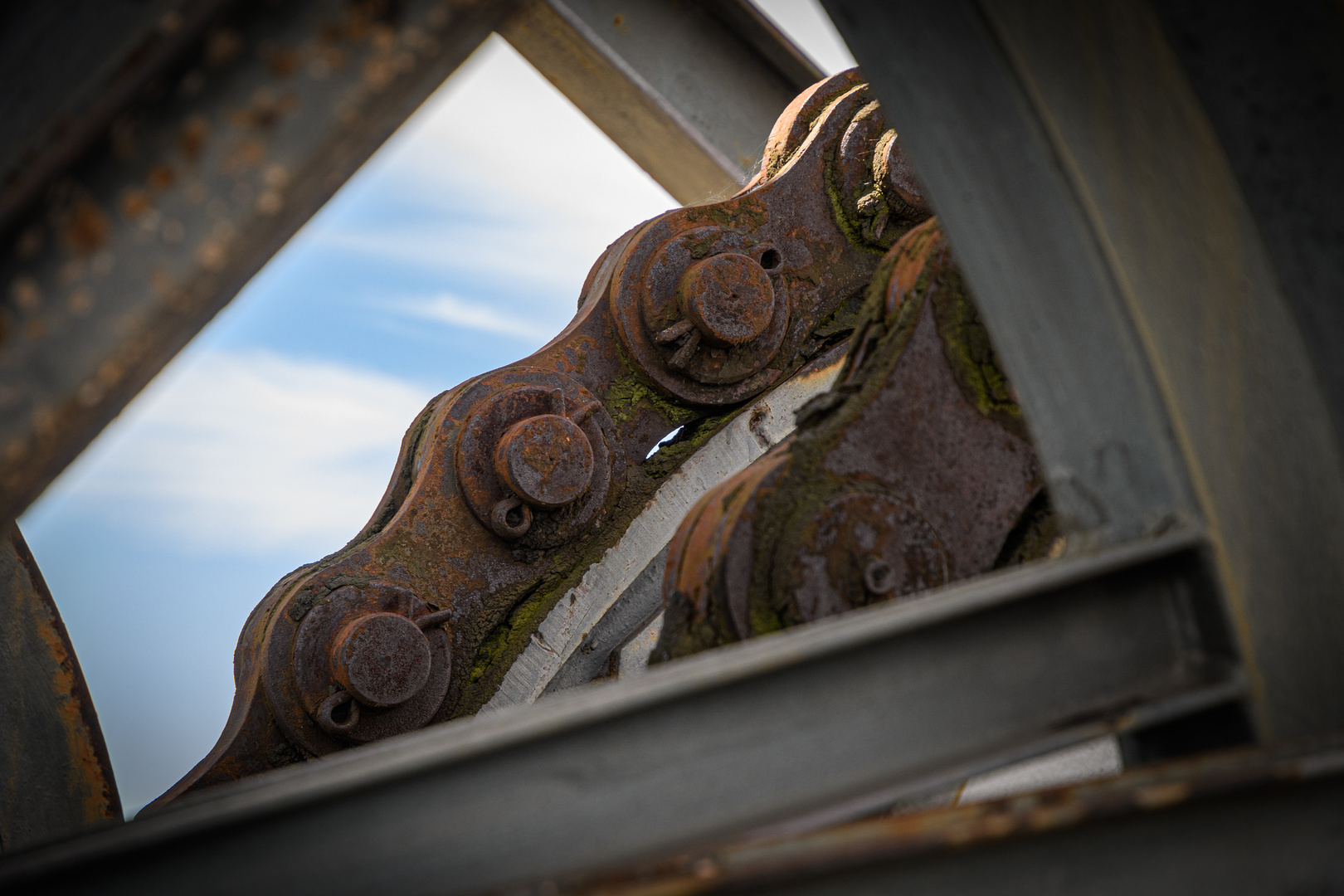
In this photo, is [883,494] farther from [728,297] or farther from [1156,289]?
[728,297]

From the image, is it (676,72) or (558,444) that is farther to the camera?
(676,72)

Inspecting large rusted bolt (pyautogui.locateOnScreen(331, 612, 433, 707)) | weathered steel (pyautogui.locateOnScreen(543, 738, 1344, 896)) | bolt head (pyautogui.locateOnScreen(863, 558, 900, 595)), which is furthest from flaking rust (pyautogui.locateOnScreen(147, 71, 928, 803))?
weathered steel (pyautogui.locateOnScreen(543, 738, 1344, 896))

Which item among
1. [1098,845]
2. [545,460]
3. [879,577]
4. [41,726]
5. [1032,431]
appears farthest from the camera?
[545,460]

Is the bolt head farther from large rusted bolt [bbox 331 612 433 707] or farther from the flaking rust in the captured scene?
large rusted bolt [bbox 331 612 433 707]

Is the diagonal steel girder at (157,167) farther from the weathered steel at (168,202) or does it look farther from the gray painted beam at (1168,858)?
the gray painted beam at (1168,858)

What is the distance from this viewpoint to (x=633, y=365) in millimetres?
2318

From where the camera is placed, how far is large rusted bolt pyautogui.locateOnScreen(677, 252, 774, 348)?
2.14 meters

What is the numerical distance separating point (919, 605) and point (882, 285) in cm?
76

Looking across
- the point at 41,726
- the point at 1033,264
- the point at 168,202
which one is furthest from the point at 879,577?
the point at 41,726

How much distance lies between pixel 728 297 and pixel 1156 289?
1.26m

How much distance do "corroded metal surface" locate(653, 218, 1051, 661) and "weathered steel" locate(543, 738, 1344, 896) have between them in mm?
479

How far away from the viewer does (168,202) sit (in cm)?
61

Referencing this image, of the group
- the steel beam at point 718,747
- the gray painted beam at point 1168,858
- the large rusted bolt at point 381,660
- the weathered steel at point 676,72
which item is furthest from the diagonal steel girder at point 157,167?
the weathered steel at point 676,72

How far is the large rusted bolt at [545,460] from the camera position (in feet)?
6.82
